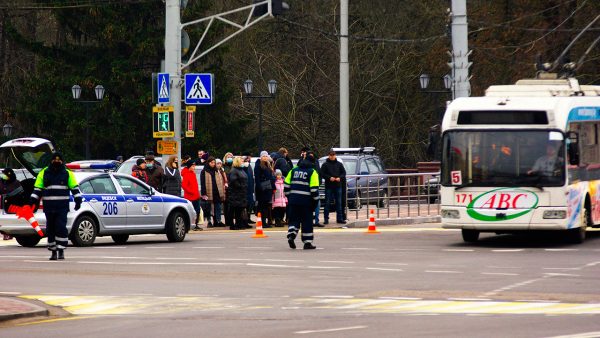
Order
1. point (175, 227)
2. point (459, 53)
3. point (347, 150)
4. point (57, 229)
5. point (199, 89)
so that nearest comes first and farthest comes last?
point (57, 229)
point (175, 227)
point (459, 53)
point (199, 89)
point (347, 150)

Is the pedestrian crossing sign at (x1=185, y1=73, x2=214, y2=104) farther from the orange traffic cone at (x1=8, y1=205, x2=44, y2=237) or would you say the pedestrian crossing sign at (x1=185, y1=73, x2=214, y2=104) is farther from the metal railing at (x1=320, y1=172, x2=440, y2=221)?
the orange traffic cone at (x1=8, y1=205, x2=44, y2=237)

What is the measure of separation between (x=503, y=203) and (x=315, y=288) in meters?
8.18

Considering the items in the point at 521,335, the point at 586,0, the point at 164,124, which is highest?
the point at 586,0

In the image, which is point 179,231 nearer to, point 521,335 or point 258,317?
point 258,317

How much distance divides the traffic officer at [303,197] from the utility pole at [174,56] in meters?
10.2

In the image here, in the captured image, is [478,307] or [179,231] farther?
[179,231]

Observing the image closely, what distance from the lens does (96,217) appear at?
Result: 1055 inches

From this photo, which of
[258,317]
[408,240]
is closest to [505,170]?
[408,240]

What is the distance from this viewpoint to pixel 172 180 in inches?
1272


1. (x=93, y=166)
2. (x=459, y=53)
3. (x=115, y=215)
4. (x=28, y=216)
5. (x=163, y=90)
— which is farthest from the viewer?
(x=93, y=166)

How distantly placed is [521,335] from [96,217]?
1558 cm

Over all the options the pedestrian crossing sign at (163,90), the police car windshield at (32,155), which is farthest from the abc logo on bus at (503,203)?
the pedestrian crossing sign at (163,90)

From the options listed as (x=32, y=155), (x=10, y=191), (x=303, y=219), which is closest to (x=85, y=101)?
(x=32, y=155)

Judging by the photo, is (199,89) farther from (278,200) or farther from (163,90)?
(278,200)
